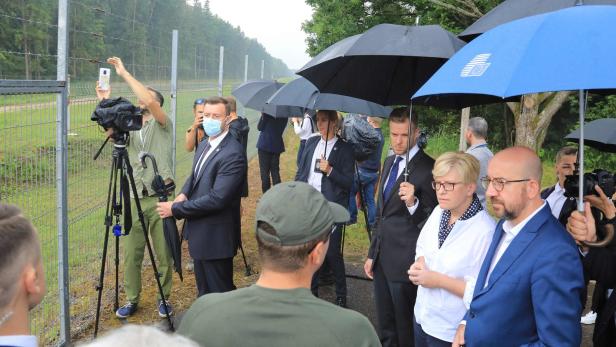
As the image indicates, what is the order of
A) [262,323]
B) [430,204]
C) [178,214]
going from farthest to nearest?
1. [178,214]
2. [430,204]
3. [262,323]

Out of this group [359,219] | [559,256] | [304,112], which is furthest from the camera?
[359,219]

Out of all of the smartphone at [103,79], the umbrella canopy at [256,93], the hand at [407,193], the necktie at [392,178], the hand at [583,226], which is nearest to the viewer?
the hand at [583,226]

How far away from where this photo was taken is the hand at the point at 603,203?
2.48 metres

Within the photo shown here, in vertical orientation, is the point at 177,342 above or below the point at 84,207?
above

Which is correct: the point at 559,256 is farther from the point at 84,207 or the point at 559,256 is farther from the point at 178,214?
the point at 84,207

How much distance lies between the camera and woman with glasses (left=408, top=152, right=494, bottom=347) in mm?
2656

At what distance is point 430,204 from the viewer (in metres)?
3.35

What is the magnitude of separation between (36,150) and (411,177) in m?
2.55

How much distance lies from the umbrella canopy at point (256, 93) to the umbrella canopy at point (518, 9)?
5041mm

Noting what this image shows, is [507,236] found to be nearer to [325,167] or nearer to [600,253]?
[600,253]

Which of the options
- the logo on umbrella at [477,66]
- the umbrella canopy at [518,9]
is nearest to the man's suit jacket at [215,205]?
the umbrella canopy at [518,9]

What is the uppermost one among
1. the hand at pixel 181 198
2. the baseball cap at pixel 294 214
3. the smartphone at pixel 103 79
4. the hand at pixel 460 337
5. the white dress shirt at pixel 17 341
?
the smartphone at pixel 103 79

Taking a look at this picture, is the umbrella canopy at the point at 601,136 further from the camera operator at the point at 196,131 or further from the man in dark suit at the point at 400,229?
the camera operator at the point at 196,131

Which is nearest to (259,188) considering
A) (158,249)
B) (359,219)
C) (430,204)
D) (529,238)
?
(359,219)
